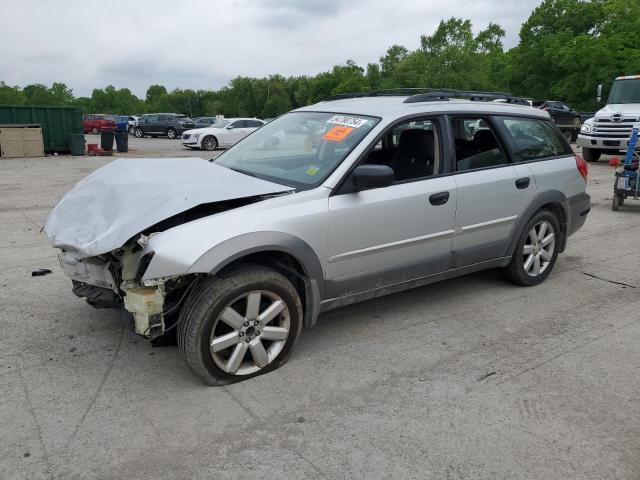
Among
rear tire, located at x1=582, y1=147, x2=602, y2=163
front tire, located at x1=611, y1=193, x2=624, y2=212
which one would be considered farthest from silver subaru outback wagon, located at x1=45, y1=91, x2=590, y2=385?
rear tire, located at x1=582, y1=147, x2=602, y2=163

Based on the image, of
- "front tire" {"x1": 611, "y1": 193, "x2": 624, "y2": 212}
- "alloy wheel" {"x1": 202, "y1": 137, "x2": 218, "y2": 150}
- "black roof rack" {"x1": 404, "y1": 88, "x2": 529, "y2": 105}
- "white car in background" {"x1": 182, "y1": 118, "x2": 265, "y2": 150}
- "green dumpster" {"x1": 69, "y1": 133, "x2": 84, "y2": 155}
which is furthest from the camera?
"alloy wheel" {"x1": 202, "y1": 137, "x2": 218, "y2": 150}

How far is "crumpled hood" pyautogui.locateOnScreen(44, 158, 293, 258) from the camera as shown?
3.12 m

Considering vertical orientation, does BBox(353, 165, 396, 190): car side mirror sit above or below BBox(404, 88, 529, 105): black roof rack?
below

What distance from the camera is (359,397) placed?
323cm

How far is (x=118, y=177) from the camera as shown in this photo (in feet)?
12.6

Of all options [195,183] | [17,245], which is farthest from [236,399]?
[17,245]

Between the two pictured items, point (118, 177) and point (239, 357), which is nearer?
point (239, 357)

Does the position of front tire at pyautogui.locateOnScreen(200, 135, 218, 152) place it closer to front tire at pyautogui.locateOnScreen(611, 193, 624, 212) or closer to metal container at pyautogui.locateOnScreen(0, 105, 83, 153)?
metal container at pyautogui.locateOnScreen(0, 105, 83, 153)

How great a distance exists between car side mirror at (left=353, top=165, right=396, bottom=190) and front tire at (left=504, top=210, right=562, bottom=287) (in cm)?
188

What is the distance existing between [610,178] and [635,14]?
Answer: 4233 cm

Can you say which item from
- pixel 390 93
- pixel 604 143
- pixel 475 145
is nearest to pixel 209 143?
pixel 604 143

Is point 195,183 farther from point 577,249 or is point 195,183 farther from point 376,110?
point 577,249

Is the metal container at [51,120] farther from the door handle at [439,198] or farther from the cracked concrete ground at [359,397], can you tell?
the door handle at [439,198]

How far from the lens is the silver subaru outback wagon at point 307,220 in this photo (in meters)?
3.15
